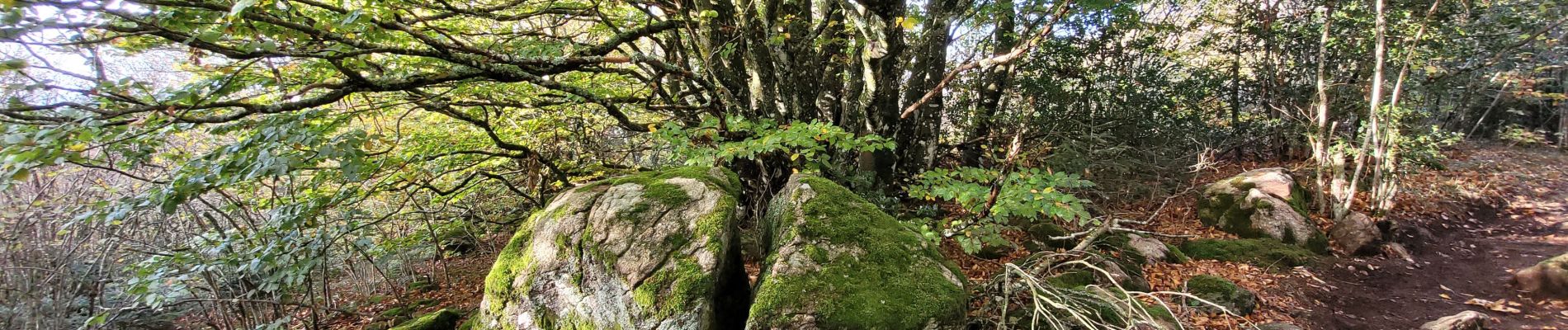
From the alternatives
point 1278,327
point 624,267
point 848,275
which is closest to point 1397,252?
point 1278,327

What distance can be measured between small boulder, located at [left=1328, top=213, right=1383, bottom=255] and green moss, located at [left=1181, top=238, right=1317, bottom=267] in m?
0.63

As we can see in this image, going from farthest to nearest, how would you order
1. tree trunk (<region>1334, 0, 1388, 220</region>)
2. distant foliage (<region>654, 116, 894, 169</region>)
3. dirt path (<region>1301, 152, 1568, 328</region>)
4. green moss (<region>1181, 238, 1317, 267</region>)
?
1. tree trunk (<region>1334, 0, 1388, 220</region>)
2. green moss (<region>1181, 238, 1317, 267</region>)
3. dirt path (<region>1301, 152, 1568, 328</region>)
4. distant foliage (<region>654, 116, 894, 169</region>)

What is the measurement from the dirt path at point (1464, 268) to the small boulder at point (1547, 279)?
0.33 feet

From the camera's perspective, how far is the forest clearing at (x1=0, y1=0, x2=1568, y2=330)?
287cm

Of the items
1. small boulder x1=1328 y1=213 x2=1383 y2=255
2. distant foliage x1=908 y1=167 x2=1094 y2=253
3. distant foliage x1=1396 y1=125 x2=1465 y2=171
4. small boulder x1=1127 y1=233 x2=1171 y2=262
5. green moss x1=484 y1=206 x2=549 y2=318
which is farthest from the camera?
distant foliage x1=1396 y1=125 x2=1465 y2=171

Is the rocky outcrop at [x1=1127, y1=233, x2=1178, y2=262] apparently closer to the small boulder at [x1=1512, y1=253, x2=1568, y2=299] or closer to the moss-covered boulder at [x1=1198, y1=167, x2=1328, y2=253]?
the moss-covered boulder at [x1=1198, y1=167, x2=1328, y2=253]

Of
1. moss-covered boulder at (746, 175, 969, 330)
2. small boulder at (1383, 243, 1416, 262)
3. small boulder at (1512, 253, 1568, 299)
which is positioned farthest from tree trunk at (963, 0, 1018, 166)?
small boulder at (1512, 253, 1568, 299)

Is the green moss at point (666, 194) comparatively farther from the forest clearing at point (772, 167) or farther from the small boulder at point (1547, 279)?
the small boulder at point (1547, 279)

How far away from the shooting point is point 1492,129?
11.7m

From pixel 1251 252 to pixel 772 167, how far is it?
5.78 metres

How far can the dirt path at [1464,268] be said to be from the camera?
5.07 meters

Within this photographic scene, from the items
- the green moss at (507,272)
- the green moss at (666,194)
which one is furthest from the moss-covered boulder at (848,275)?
the green moss at (507,272)

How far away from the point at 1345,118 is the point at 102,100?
14192mm

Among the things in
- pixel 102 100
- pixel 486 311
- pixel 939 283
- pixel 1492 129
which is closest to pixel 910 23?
pixel 939 283
